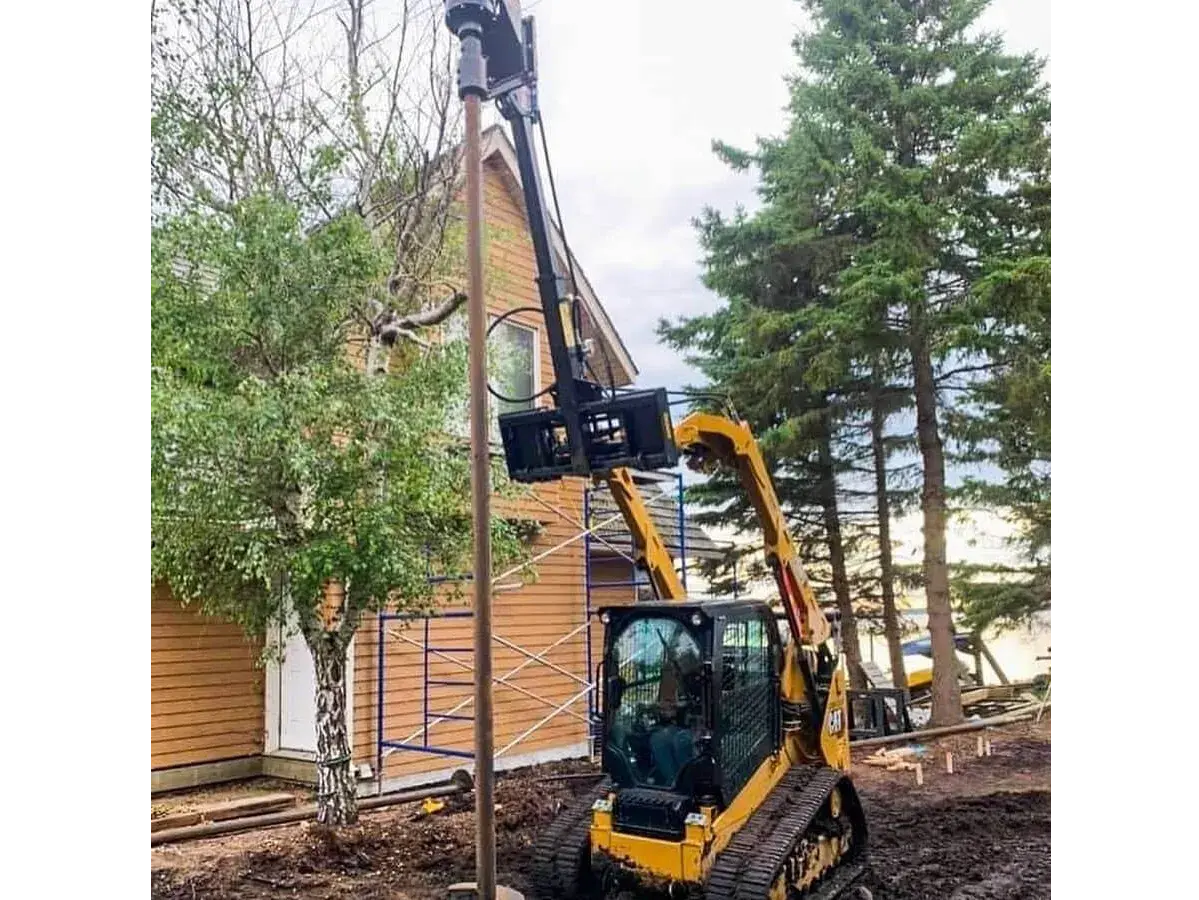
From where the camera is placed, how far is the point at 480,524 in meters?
2.88

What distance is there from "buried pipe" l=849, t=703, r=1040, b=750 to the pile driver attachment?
3688mm


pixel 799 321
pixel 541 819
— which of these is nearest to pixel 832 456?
pixel 799 321

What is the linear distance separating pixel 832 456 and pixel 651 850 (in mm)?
7009

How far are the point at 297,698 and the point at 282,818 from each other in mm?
1382

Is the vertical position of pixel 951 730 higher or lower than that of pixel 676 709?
lower

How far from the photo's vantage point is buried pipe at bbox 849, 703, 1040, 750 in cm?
823

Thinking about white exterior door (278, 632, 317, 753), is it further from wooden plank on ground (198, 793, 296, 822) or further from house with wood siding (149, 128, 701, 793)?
wooden plank on ground (198, 793, 296, 822)

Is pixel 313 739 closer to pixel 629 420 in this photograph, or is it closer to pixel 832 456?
pixel 629 420

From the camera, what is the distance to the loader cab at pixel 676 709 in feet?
12.3

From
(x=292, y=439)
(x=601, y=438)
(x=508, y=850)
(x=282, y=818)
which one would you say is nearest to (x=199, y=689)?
(x=282, y=818)

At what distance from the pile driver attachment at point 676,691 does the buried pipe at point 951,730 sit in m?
3.69

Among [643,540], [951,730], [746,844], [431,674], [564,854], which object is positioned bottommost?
[951,730]

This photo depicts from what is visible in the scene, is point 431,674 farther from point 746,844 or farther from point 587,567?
point 746,844
